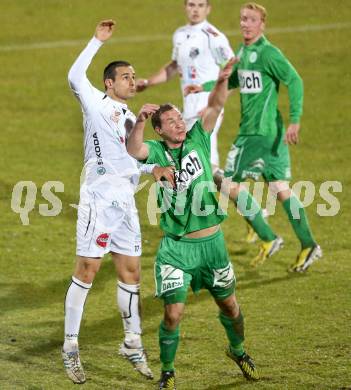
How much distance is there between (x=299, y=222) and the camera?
44.3ft

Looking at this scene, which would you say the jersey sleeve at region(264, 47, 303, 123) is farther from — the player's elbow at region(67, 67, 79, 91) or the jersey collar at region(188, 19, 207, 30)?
the player's elbow at region(67, 67, 79, 91)

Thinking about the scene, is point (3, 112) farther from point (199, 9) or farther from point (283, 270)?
point (283, 270)

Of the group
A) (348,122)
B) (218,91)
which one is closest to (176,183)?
(218,91)

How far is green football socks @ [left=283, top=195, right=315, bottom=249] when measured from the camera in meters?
13.5

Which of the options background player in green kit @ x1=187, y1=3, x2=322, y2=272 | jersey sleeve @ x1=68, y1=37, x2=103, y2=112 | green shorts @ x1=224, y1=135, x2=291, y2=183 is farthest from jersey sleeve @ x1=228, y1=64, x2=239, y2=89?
jersey sleeve @ x1=68, y1=37, x2=103, y2=112

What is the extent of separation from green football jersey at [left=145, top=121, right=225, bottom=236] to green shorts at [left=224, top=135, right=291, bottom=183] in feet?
12.1

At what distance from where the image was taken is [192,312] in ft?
40.6

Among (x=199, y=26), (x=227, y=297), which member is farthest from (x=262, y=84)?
(x=227, y=297)

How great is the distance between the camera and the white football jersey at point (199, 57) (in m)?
15.6

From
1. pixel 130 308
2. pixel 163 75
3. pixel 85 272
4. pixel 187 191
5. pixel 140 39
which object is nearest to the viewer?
pixel 187 191

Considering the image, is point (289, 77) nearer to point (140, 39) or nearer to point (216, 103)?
point (216, 103)

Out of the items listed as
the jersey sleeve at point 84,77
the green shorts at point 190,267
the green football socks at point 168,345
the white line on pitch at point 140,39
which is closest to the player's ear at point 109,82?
the jersey sleeve at point 84,77

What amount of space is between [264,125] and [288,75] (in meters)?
0.62

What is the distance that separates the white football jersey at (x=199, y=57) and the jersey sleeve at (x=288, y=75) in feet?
7.03
